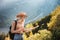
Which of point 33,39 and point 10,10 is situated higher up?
point 10,10

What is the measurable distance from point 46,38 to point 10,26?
473 millimetres

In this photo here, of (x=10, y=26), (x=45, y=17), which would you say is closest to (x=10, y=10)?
(x=10, y=26)

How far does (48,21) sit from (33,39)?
0.28 meters

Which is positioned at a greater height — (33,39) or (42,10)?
(42,10)

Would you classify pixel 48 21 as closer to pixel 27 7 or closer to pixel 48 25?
pixel 48 25

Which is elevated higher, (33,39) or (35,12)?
(35,12)

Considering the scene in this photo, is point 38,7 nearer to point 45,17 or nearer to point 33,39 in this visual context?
point 45,17

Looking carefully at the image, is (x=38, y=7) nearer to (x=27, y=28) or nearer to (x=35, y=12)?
(x=35, y=12)

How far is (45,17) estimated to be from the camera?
11.5 feet

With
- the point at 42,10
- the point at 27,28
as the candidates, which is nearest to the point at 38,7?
the point at 42,10

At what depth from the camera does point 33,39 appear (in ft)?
11.3

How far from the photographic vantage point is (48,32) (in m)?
3.40

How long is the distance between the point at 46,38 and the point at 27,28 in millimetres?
268

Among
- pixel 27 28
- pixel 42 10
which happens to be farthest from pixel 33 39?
pixel 42 10
